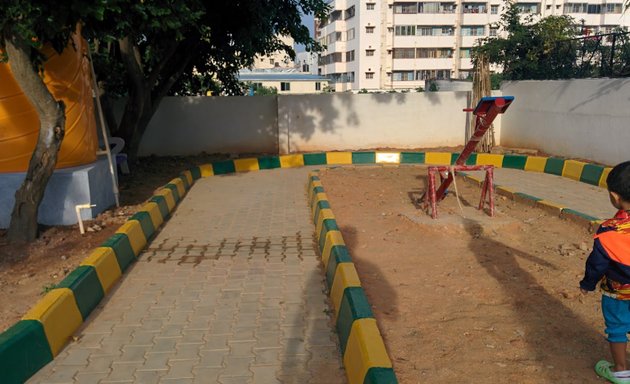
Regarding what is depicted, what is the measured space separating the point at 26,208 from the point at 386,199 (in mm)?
5217

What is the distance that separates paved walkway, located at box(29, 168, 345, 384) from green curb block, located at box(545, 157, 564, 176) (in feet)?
21.6

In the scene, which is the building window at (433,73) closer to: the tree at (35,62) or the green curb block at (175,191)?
the green curb block at (175,191)

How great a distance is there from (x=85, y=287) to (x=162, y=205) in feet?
11.1

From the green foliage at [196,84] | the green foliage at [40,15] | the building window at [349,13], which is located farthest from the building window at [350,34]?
the green foliage at [40,15]

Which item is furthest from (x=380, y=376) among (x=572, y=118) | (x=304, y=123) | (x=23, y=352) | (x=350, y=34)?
(x=350, y=34)

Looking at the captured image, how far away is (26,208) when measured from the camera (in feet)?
19.1

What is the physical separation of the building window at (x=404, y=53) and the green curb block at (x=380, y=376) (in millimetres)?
56577

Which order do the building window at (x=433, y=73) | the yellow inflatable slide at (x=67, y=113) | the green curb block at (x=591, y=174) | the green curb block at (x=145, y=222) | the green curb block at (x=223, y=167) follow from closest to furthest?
the green curb block at (x=145, y=222)
the yellow inflatable slide at (x=67, y=113)
the green curb block at (x=591, y=174)
the green curb block at (x=223, y=167)
the building window at (x=433, y=73)

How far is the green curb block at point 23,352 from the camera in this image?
10.2 ft

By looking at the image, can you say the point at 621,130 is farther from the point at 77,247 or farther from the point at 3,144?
the point at 3,144

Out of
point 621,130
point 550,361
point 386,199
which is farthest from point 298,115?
point 550,361

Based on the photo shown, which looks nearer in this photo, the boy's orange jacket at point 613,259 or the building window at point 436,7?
the boy's orange jacket at point 613,259

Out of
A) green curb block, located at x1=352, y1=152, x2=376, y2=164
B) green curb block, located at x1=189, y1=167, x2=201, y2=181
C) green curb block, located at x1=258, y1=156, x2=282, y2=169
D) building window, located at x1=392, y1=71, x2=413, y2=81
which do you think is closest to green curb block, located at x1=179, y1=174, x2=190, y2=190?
green curb block, located at x1=189, y1=167, x2=201, y2=181

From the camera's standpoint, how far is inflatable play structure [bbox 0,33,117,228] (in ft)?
21.4
